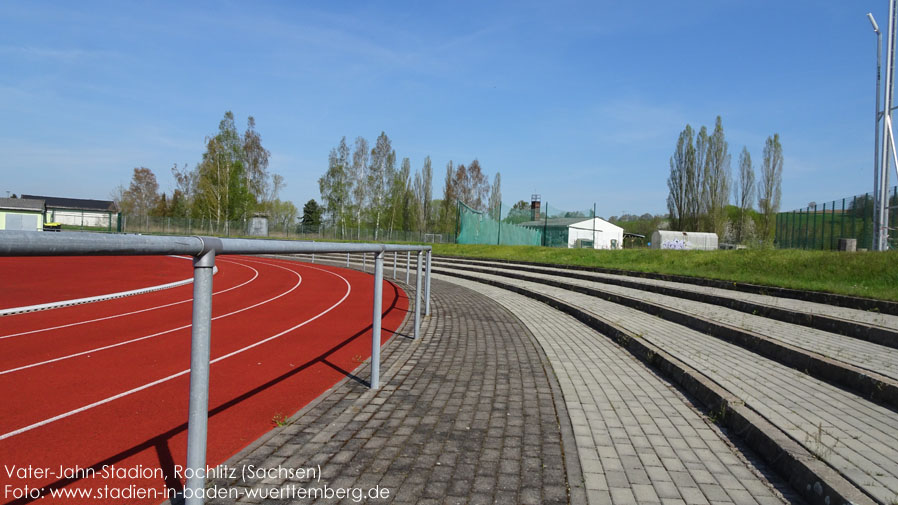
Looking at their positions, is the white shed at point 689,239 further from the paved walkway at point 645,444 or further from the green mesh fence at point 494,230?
the paved walkway at point 645,444

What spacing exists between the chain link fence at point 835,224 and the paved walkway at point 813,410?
15715 millimetres

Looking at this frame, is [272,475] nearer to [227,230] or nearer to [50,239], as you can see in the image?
[50,239]

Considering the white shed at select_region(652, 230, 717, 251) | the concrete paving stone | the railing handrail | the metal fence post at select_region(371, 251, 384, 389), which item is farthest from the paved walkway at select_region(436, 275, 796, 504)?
the white shed at select_region(652, 230, 717, 251)

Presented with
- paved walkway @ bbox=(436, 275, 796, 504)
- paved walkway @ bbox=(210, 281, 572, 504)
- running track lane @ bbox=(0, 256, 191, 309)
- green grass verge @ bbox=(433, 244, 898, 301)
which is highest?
green grass verge @ bbox=(433, 244, 898, 301)

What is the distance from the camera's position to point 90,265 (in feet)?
67.9

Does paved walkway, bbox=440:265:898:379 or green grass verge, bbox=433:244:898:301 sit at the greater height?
green grass verge, bbox=433:244:898:301

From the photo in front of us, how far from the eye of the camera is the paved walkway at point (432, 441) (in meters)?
2.84

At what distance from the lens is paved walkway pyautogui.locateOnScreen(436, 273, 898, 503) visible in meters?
2.99

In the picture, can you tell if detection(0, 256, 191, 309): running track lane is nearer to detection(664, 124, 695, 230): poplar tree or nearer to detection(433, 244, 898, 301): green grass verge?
detection(433, 244, 898, 301): green grass verge

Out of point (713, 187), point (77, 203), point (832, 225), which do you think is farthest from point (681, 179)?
point (77, 203)

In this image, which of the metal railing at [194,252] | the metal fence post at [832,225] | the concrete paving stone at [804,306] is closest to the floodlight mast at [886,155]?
the metal fence post at [832,225]

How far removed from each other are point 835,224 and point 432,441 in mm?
23099

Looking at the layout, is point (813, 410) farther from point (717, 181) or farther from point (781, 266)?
point (717, 181)

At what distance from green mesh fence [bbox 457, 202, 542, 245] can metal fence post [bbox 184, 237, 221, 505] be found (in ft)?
98.4
